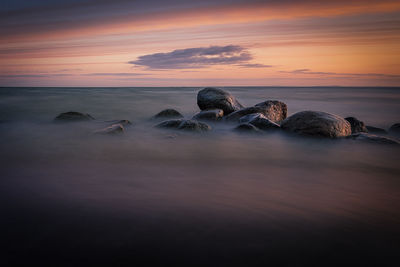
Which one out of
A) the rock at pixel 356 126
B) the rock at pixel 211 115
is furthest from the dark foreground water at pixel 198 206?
the rock at pixel 211 115

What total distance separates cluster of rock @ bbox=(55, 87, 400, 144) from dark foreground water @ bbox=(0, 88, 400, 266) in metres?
A: 0.99

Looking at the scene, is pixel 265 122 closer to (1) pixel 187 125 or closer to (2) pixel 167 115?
(1) pixel 187 125

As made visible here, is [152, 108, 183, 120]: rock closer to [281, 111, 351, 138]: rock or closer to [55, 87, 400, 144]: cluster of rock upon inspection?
[55, 87, 400, 144]: cluster of rock

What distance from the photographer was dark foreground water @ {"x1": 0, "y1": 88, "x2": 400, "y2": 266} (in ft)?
5.83

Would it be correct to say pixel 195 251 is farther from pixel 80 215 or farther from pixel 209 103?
pixel 209 103

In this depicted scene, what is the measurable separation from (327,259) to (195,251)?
0.87 metres

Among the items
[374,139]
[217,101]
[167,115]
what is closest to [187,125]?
[217,101]

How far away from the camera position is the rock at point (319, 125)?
572 centimetres

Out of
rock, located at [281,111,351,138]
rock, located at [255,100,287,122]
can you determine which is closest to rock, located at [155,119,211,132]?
rock, located at [281,111,351,138]

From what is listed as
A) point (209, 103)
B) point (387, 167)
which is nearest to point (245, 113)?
point (209, 103)

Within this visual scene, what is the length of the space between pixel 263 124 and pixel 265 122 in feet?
0.26

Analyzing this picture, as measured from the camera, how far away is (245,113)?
8031mm

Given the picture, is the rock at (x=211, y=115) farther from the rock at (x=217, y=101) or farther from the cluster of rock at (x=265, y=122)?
the rock at (x=217, y=101)

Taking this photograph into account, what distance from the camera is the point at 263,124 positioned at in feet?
21.6
